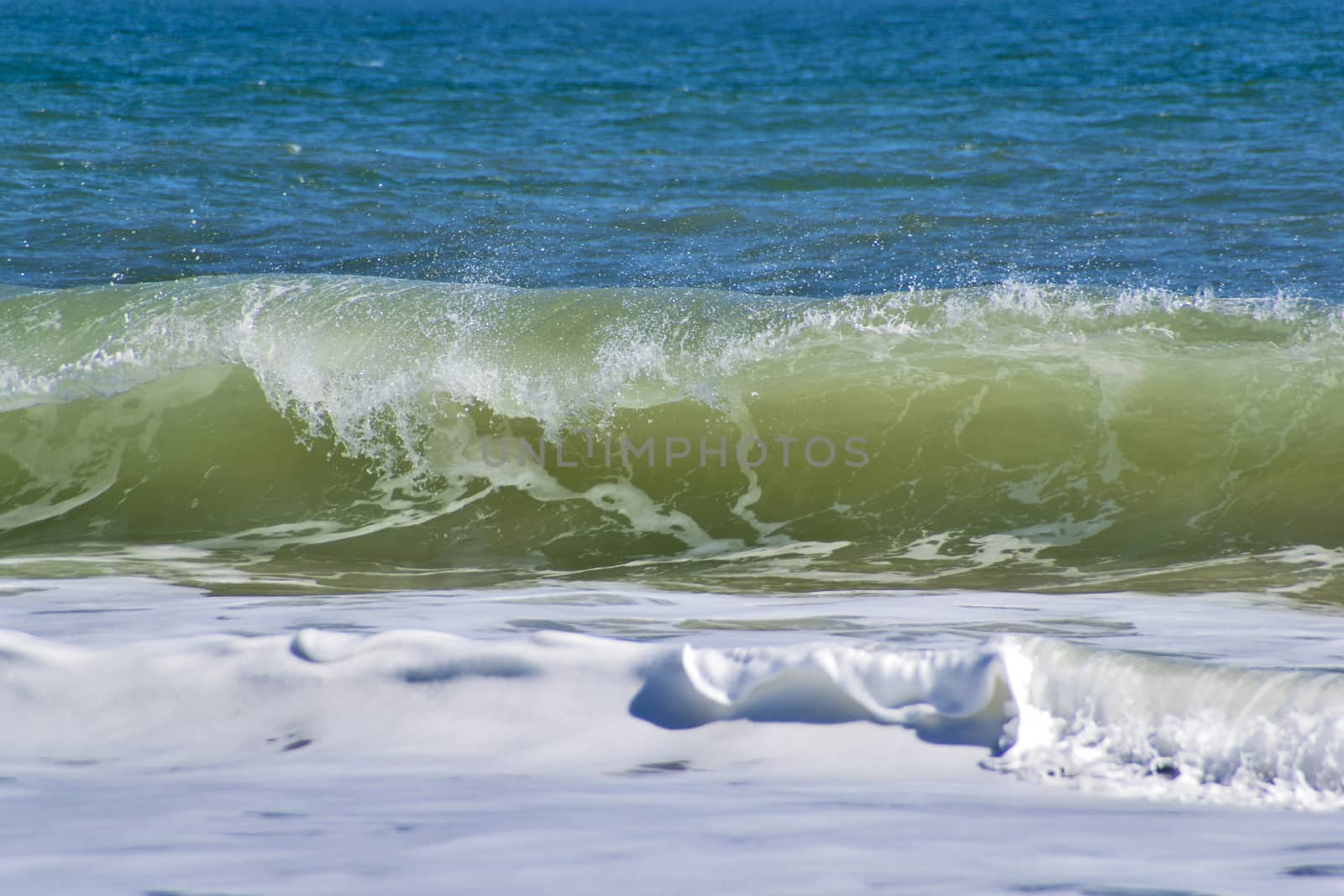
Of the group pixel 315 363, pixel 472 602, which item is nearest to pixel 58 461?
pixel 315 363

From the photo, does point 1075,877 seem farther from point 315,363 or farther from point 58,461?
point 58,461

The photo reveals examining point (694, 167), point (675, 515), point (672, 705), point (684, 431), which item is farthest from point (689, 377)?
point (694, 167)

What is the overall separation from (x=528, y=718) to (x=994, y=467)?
9.04 feet

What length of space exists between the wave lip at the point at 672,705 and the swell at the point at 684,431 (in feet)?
4.84

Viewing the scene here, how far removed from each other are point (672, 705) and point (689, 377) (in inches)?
109

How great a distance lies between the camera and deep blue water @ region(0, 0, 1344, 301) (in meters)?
7.62

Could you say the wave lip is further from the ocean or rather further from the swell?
the swell

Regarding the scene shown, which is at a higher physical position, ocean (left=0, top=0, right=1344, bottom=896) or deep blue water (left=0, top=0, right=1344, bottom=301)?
deep blue water (left=0, top=0, right=1344, bottom=301)

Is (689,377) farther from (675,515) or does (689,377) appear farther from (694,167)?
(694,167)

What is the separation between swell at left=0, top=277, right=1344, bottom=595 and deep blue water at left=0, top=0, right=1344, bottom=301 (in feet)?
5.38

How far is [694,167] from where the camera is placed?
1106 cm

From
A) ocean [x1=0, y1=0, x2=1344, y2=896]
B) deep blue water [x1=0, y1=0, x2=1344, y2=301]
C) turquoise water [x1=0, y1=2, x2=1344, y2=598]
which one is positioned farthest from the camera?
deep blue water [x1=0, y1=0, x2=1344, y2=301]
